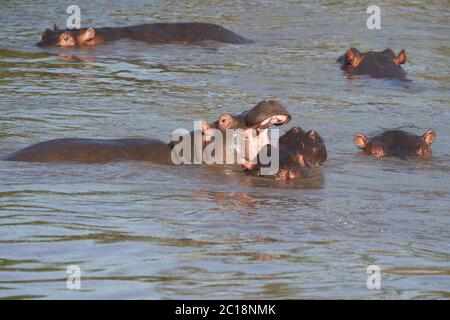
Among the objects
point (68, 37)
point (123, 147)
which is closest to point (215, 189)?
point (123, 147)

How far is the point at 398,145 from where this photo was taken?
870cm

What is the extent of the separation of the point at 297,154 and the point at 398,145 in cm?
114

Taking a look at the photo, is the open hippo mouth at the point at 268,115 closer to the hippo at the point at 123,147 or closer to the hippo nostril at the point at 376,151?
the hippo at the point at 123,147

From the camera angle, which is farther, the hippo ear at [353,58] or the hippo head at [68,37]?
the hippo head at [68,37]

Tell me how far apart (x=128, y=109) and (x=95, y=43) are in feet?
11.7

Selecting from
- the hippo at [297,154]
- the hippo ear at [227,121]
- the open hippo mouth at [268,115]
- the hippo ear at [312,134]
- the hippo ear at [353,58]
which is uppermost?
the open hippo mouth at [268,115]

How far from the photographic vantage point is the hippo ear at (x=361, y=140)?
8617 mm

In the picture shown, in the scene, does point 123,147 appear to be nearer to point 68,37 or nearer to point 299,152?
point 299,152

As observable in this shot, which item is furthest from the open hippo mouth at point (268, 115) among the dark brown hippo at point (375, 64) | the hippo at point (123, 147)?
the dark brown hippo at point (375, 64)

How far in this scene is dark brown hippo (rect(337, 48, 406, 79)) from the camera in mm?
11938

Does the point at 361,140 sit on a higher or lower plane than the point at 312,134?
lower

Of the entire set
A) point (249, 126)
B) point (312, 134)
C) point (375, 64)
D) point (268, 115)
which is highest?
point (268, 115)

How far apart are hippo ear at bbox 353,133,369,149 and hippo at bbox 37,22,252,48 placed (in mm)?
5152

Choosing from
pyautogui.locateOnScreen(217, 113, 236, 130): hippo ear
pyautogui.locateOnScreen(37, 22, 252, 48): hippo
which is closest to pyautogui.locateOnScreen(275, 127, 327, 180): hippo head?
pyautogui.locateOnScreen(217, 113, 236, 130): hippo ear
